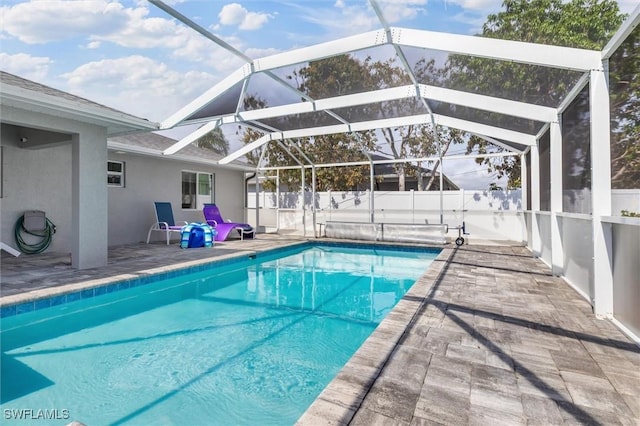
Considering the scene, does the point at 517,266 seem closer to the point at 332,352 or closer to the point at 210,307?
the point at 332,352

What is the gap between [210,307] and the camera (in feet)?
16.0

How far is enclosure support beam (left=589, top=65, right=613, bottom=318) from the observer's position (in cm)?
331

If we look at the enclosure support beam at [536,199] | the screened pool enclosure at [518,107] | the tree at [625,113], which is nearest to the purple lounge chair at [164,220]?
the screened pool enclosure at [518,107]

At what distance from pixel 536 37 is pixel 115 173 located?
9.41 m

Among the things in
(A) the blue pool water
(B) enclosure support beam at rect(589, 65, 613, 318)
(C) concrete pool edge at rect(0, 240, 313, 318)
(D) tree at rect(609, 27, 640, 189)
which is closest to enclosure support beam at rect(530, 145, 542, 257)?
(A) the blue pool water

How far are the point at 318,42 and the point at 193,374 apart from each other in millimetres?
4665

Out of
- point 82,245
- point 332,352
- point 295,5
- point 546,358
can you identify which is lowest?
point 332,352

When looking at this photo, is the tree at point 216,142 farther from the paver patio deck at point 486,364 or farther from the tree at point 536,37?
the tree at point 536,37

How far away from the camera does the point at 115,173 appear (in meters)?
8.94

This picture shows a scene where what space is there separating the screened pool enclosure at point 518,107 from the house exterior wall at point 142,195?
52.0 inches

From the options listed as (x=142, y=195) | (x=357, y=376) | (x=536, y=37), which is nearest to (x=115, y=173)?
(x=142, y=195)

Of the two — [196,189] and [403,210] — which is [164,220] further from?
[403,210]

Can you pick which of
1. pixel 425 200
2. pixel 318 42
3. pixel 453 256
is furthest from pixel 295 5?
pixel 425 200

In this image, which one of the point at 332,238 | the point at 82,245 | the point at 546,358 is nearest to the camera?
the point at 546,358
